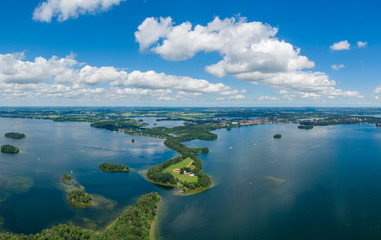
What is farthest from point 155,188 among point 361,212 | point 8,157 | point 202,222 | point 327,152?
point 327,152

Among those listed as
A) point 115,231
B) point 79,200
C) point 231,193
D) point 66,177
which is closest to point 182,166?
point 231,193

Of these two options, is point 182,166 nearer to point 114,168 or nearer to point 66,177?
point 114,168

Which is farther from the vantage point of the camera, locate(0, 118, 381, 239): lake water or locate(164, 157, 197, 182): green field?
locate(164, 157, 197, 182): green field

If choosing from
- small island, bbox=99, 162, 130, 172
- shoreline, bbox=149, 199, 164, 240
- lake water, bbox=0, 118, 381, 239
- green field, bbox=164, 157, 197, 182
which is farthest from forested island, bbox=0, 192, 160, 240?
small island, bbox=99, 162, 130, 172

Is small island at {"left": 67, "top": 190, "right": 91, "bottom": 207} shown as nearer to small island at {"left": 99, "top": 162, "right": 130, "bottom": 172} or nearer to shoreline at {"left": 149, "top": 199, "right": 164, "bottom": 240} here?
shoreline at {"left": 149, "top": 199, "right": 164, "bottom": 240}

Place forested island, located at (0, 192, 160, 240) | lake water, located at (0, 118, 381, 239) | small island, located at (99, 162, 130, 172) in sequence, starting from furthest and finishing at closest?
1. small island, located at (99, 162, 130, 172)
2. lake water, located at (0, 118, 381, 239)
3. forested island, located at (0, 192, 160, 240)

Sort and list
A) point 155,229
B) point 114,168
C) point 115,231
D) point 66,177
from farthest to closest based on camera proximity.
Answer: point 114,168, point 66,177, point 155,229, point 115,231

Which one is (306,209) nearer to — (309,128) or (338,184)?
(338,184)

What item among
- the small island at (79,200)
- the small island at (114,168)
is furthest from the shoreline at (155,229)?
the small island at (114,168)

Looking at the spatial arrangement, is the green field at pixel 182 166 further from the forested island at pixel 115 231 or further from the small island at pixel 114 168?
the forested island at pixel 115 231
